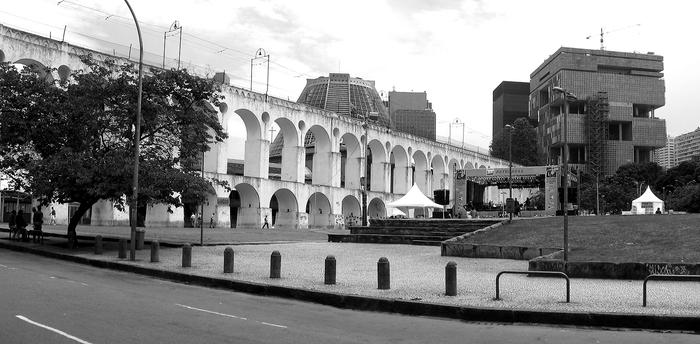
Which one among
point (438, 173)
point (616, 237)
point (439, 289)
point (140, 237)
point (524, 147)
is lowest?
point (439, 289)

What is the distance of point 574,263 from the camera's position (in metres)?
17.1

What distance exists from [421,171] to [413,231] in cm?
5642

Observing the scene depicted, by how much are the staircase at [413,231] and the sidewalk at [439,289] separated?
300 inches

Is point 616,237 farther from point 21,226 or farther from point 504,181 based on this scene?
point 504,181

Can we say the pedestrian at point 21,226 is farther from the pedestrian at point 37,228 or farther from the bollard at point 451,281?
the bollard at point 451,281

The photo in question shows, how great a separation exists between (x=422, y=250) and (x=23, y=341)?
69.7ft

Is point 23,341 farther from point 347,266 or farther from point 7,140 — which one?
point 7,140

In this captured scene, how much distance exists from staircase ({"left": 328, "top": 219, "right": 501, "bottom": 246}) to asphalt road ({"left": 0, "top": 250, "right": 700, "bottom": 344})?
60.2 ft

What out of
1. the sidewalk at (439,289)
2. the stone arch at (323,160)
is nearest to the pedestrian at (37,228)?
the sidewalk at (439,289)

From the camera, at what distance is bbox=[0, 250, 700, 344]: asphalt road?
27.8 ft

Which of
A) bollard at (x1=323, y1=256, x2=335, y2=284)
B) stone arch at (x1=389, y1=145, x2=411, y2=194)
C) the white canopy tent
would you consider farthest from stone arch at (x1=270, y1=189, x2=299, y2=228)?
bollard at (x1=323, y1=256, x2=335, y2=284)

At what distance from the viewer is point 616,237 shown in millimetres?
22219

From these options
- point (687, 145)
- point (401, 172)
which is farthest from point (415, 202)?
point (687, 145)

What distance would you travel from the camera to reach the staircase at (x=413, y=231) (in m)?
31.8
